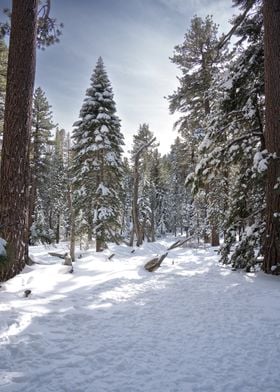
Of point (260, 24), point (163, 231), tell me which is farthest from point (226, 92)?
point (163, 231)

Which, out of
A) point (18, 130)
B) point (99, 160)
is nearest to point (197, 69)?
point (99, 160)

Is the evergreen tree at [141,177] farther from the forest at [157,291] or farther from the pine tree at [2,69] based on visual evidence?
the forest at [157,291]

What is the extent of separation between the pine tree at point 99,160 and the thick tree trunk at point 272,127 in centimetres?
1106

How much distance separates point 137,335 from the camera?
3609 millimetres

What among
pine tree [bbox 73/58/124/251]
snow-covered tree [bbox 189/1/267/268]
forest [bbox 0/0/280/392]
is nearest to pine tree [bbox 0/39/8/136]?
pine tree [bbox 73/58/124/251]

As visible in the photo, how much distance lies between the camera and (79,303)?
15.6ft

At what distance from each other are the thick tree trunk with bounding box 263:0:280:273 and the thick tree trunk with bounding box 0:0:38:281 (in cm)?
553

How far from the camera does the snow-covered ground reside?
8.35 feet

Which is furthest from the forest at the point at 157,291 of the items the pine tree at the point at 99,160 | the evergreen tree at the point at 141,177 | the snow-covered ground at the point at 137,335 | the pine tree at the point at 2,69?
the evergreen tree at the point at 141,177

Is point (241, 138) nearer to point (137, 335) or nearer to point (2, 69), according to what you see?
point (137, 335)

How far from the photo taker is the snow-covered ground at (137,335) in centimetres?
254

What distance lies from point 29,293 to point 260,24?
9232mm

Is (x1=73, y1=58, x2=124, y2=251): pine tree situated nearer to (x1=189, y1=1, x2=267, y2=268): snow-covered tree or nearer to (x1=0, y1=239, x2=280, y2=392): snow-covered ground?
(x1=189, y1=1, x2=267, y2=268): snow-covered tree

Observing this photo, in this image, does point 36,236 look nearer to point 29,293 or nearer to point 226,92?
point 29,293
